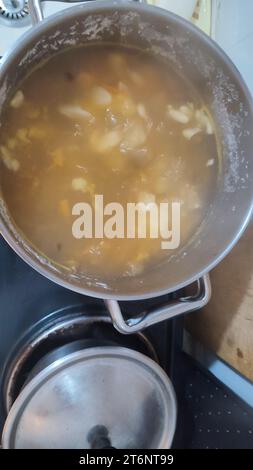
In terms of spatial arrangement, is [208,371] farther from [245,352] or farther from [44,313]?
[44,313]

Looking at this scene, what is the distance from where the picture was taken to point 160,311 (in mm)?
791

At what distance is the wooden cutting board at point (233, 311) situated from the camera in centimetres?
93

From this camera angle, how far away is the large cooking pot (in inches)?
25.3

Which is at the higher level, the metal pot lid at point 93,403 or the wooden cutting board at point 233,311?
the wooden cutting board at point 233,311

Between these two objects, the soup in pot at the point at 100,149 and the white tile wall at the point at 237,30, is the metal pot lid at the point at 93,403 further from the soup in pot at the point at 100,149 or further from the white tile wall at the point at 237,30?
the white tile wall at the point at 237,30

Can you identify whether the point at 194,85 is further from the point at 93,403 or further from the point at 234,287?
the point at 93,403

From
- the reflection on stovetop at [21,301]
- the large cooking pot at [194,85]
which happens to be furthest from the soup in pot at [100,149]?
the reflection on stovetop at [21,301]

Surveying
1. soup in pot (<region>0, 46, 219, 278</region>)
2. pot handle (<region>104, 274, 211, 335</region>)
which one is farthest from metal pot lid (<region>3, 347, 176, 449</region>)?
soup in pot (<region>0, 46, 219, 278</region>)

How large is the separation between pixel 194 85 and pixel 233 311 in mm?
475

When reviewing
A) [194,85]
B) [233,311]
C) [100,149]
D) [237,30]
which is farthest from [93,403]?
[237,30]

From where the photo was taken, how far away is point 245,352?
3.23ft

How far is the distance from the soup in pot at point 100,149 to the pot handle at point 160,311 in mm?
74
